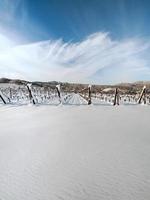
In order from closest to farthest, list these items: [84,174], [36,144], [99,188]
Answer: [99,188], [84,174], [36,144]

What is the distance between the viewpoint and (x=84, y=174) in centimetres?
224

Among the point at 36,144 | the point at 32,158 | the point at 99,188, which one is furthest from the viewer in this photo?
the point at 36,144

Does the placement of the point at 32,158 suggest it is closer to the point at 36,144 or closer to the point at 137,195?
the point at 36,144

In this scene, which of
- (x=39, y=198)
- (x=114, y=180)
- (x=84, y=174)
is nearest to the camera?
(x=39, y=198)

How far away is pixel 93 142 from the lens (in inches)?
140

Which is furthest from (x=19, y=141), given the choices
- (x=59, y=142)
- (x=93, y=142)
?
(x=93, y=142)

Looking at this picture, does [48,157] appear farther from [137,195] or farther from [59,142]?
[137,195]

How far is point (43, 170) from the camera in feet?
7.69

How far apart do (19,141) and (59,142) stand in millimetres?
674

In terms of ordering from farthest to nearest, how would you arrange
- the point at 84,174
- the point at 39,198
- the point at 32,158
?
1. the point at 32,158
2. the point at 84,174
3. the point at 39,198

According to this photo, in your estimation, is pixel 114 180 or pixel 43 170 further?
pixel 43 170

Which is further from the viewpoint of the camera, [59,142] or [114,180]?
[59,142]

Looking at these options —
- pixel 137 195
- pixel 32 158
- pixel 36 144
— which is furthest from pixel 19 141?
pixel 137 195

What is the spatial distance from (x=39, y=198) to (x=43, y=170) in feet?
1.86
